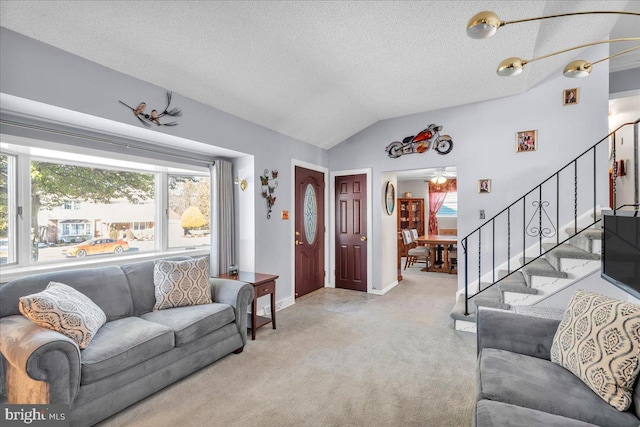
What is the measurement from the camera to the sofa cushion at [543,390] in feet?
4.75

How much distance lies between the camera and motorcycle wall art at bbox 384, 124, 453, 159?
4555mm

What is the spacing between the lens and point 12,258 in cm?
263

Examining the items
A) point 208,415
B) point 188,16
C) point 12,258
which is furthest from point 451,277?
point 12,258

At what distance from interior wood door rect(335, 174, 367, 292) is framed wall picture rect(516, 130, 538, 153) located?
2.19 m

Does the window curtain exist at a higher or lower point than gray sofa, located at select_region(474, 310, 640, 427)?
higher

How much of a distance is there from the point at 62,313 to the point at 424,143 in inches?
178

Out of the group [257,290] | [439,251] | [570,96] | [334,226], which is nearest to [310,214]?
[334,226]

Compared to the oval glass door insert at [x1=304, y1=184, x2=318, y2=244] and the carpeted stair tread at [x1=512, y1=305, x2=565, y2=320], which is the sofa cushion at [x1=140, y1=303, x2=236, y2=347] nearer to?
the oval glass door insert at [x1=304, y1=184, x2=318, y2=244]

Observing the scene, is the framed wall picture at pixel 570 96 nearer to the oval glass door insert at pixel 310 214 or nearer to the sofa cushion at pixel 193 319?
the oval glass door insert at pixel 310 214

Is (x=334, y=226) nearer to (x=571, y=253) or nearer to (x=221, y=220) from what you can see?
(x=221, y=220)

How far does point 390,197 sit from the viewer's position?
556 cm

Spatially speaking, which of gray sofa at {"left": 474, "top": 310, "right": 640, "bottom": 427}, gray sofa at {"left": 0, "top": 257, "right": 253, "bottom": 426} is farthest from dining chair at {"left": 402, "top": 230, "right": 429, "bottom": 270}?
gray sofa at {"left": 474, "top": 310, "right": 640, "bottom": 427}

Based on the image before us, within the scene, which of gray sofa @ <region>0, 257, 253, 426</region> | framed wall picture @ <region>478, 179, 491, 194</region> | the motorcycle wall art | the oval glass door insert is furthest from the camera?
the oval glass door insert

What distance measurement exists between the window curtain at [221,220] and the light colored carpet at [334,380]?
37.6 inches
